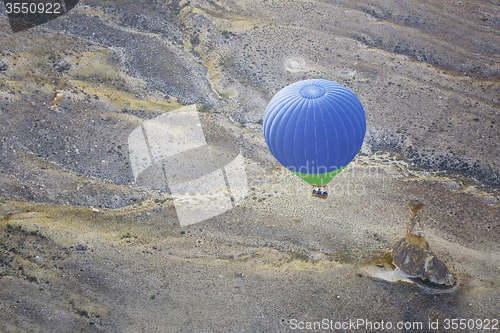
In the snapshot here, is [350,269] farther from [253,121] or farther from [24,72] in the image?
[24,72]

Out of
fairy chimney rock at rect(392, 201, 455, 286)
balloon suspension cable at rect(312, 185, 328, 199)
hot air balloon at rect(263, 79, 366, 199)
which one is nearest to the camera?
hot air balloon at rect(263, 79, 366, 199)

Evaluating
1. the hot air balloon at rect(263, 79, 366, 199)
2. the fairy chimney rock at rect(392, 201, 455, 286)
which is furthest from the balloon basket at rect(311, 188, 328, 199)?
the fairy chimney rock at rect(392, 201, 455, 286)

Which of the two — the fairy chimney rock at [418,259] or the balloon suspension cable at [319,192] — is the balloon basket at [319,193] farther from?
the fairy chimney rock at [418,259]

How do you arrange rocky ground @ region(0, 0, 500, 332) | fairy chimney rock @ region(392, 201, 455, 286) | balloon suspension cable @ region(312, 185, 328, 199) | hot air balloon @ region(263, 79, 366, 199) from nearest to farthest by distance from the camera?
rocky ground @ region(0, 0, 500, 332) < hot air balloon @ region(263, 79, 366, 199) < fairy chimney rock @ region(392, 201, 455, 286) < balloon suspension cable @ region(312, 185, 328, 199)

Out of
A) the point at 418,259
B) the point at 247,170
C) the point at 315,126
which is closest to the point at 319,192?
the point at 247,170

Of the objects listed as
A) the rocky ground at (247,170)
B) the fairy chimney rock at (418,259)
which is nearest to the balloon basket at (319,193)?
the rocky ground at (247,170)

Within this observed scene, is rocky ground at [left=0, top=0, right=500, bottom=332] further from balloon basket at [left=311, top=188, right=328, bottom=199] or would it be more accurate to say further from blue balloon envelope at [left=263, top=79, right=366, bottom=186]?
blue balloon envelope at [left=263, top=79, right=366, bottom=186]

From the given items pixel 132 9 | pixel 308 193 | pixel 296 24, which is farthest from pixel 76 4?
pixel 308 193
